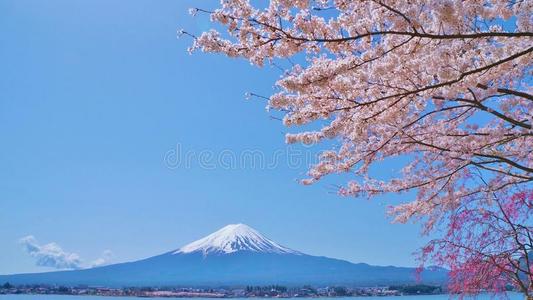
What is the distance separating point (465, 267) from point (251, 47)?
367 centimetres

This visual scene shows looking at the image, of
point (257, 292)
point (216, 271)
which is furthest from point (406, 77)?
point (216, 271)

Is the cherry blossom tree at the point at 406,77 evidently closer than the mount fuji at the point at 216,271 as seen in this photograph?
Yes

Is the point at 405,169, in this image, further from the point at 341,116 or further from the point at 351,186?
the point at 341,116

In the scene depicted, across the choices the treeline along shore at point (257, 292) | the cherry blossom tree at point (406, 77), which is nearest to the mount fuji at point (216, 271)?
the treeline along shore at point (257, 292)

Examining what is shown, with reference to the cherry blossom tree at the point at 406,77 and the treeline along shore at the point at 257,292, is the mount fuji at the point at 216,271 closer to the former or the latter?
the treeline along shore at the point at 257,292

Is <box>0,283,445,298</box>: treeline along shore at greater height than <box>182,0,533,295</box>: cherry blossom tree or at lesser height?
lesser

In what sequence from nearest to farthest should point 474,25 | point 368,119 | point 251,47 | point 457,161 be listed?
point 474,25
point 251,47
point 368,119
point 457,161

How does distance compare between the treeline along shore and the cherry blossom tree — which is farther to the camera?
the treeline along shore

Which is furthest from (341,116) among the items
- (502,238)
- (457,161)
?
(502,238)

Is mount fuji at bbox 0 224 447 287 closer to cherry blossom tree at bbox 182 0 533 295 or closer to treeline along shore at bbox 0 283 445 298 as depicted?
treeline along shore at bbox 0 283 445 298

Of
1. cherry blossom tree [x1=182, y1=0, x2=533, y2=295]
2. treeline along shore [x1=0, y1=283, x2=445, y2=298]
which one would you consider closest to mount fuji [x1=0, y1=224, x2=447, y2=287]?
Answer: treeline along shore [x1=0, y1=283, x2=445, y2=298]

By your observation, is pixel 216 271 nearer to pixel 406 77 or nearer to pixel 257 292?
pixel 257 292

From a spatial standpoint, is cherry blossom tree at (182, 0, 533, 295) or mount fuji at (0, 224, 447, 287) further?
mount fuji at (0, 224, 447, 287)

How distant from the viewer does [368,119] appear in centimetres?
315
